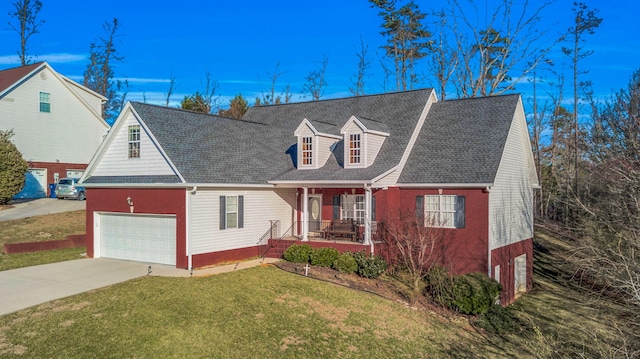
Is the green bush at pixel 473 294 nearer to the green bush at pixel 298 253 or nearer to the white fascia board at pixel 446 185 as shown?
the white fascia board at pixel 446 185

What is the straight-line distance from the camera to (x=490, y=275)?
1902 centimetres

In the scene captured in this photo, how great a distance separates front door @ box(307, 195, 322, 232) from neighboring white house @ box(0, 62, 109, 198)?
23907mm

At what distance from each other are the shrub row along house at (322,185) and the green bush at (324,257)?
687 millimetres

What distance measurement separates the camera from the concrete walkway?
14.9 metres

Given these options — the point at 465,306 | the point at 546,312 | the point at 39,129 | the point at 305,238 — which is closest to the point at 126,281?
the point at 305,238

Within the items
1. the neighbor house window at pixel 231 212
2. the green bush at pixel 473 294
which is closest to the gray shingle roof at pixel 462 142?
the green bush at pixel 473 294

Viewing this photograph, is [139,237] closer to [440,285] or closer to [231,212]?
[231,212]

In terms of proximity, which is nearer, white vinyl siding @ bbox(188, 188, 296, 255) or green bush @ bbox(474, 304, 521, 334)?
green bush @ bbox(474, 304, 521, 334)

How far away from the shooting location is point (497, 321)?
17109 mm

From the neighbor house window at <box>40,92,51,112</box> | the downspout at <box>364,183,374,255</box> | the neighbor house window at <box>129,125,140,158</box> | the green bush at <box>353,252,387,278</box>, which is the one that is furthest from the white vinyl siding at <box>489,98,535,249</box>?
the neighbor house window at <box>40,92,51,112</box>

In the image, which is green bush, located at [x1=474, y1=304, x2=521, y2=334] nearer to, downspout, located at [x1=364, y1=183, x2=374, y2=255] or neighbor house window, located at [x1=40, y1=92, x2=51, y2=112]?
downspout, located at [x1=364, y1=183, x2=374, y2=255]

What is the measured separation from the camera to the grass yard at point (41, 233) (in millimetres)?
20398

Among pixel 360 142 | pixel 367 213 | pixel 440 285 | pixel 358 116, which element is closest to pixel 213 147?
pixel 360 142

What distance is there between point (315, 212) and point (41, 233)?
44.7 ft
